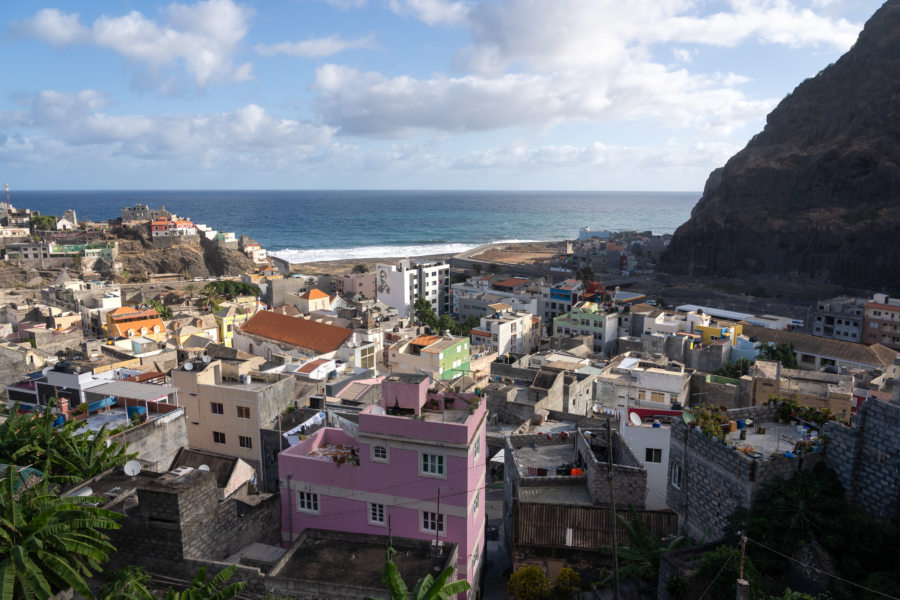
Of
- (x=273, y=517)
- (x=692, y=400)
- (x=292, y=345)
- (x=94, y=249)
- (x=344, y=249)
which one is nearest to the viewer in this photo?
(x=273, y=517)

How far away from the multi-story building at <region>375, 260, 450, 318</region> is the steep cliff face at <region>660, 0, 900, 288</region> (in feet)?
237

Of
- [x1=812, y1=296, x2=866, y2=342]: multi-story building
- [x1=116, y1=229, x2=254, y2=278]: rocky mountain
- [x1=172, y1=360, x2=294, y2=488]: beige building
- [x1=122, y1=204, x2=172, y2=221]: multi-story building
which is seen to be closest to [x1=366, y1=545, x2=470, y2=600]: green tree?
[x1=172, y1=360, x2=294, y2=488]: beige building

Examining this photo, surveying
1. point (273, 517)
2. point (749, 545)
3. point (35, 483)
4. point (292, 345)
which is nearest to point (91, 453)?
point (35, 483)

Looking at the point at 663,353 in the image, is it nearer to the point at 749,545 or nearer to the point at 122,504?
the point at 749,545

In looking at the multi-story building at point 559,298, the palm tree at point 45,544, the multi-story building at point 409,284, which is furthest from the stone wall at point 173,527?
the multi-story building at point 559,298

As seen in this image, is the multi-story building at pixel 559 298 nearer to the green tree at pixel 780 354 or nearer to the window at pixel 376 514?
the green tree at pixel 780 354

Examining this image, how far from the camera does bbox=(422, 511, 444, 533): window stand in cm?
1669

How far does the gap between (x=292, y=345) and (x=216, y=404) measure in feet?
68.8

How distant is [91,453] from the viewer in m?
18.5

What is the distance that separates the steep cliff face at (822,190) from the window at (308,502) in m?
113

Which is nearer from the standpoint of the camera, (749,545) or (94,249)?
(749,545)

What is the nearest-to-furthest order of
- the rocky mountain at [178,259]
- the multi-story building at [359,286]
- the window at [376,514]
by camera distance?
1. the window at [376,514]
2. the multi-story building at [359,286]
3. the rocky mountain at [178,259]

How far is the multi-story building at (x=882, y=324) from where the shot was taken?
63344 millimetres

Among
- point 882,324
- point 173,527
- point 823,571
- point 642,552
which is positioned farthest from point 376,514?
point 882,324
